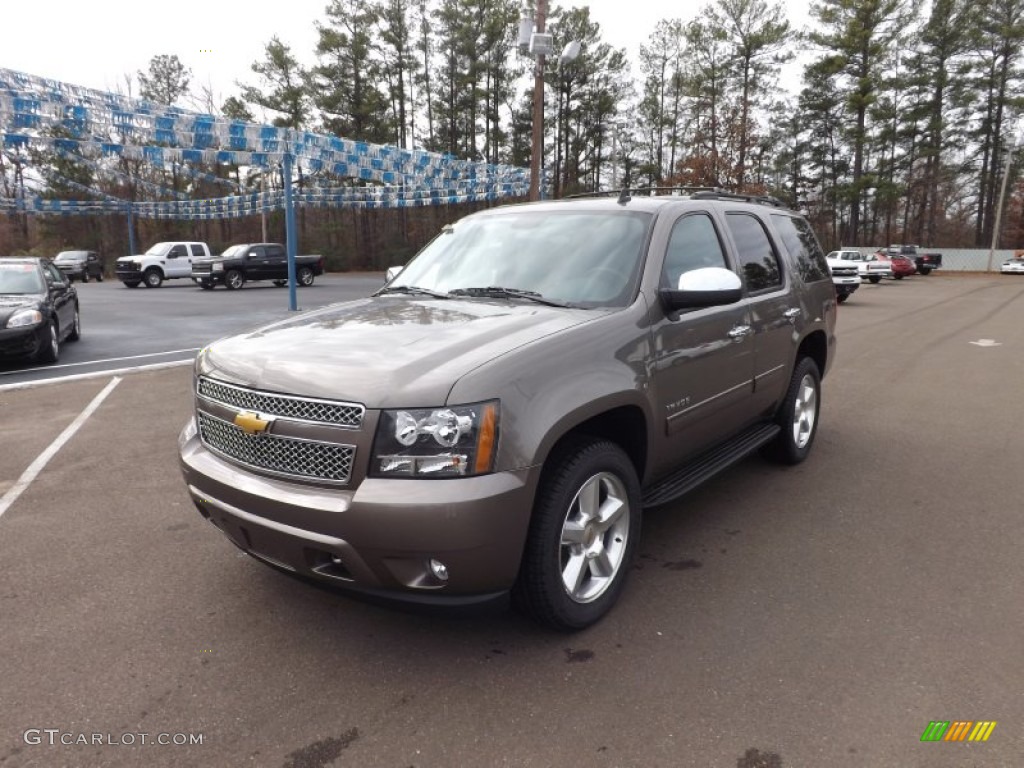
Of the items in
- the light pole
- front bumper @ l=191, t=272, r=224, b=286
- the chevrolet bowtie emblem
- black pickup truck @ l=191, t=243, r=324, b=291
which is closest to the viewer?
the chevrolet bowtie emblem

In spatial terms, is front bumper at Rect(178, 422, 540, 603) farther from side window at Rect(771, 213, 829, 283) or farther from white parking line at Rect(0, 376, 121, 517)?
side window at Rect(771, 213, 829, 283)

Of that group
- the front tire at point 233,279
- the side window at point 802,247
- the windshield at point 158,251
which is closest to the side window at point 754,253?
the side window at point 802,247

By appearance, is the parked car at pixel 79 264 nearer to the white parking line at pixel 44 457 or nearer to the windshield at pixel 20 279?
the windshield at pixel 20 279

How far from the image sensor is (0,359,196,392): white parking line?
26.2 feet

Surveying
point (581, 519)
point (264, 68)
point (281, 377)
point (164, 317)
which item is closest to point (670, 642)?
point (581, 519)

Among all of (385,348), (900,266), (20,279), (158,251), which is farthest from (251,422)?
(900,266)

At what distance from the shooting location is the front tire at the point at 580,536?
262cm

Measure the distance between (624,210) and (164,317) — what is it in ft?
50.5

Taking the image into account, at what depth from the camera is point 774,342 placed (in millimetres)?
4348

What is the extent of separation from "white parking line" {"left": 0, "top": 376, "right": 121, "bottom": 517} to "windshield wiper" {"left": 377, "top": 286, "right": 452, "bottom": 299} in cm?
279

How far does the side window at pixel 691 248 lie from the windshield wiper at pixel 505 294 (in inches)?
23.6

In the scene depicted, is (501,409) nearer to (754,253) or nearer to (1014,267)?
(754,253)

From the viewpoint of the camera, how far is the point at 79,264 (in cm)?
3422

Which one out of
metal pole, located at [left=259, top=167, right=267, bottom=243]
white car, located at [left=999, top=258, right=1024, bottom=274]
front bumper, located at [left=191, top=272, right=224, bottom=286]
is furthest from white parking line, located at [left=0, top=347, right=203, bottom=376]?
white car, located at [left=999, top=258, right=1024, bottom=274]
